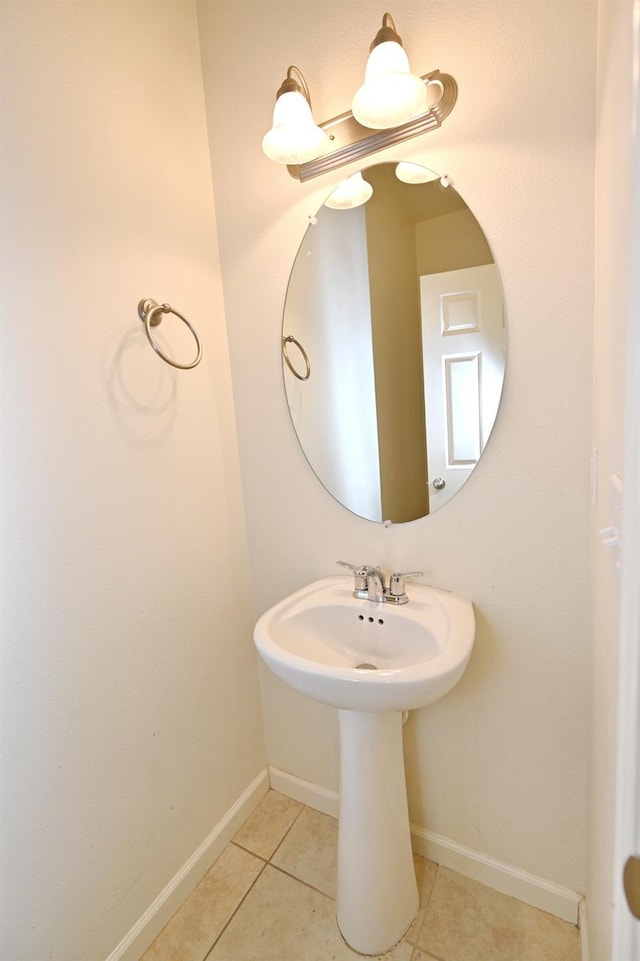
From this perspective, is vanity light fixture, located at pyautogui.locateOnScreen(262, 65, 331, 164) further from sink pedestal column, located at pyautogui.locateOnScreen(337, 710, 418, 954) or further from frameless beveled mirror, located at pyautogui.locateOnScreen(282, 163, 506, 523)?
sink pedestal column, located at pyautogui.locateOnScreen(337, 710, 418, 954)

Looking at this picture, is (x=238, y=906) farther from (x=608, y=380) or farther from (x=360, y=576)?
(x=608, y=380)

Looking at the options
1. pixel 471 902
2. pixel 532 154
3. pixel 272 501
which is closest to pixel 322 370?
pixel 272 501

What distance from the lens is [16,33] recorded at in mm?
863

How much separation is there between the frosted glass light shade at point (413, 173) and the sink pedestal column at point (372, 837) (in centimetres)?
132

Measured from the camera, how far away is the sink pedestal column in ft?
3.59

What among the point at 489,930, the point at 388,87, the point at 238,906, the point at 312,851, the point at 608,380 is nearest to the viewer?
the point at 608,380

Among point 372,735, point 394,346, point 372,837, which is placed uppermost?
point 394,346

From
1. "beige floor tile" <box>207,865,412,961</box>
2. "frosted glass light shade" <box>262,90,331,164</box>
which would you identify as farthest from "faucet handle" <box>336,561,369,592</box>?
"frosted glass light shade" <box>262,90,331,164</box>

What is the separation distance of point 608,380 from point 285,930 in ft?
5.15

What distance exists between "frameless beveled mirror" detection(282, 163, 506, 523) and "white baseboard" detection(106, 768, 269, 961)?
1.12 meters

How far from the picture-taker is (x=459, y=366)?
108 cm

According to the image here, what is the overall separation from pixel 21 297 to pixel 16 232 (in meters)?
0.13

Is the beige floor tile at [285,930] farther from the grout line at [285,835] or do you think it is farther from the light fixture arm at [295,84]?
the light fixture arm at [295,84]

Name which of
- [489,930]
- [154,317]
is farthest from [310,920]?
[154,317]
